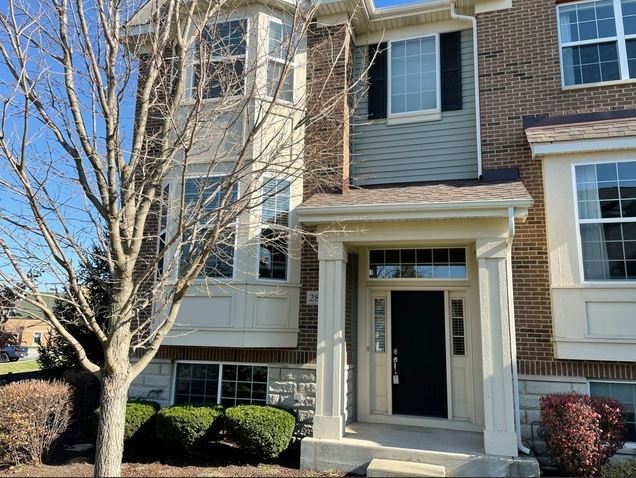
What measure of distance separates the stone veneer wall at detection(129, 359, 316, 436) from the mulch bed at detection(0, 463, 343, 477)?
104 centimetres

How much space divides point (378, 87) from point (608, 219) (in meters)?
4.75

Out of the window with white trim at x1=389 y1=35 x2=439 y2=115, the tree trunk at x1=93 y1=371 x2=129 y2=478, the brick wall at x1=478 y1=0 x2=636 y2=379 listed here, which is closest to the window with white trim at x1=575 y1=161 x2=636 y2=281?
the brick wall at x1=478 y1=0 x2=636 y2=379

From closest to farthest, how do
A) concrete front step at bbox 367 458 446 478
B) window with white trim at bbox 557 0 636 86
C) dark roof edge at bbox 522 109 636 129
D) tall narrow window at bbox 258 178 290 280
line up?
1. concrete front step at bbox 367 458 446 478
2. dark roof edge at bbox 522 109 636 129
3. window with white trim at bbox 557 0 636 86
4. tall narrow window at bbox 258 178 290 280

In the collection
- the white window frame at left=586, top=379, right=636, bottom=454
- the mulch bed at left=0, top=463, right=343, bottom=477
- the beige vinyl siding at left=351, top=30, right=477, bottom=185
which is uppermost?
the beige vinyl siding at left=351, top=30, right=477, bottom=185

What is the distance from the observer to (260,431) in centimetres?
685

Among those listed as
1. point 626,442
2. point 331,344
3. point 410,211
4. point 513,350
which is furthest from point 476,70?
point 626,442

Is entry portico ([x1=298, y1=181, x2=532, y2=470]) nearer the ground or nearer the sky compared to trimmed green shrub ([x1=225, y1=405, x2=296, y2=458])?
nearer the sky

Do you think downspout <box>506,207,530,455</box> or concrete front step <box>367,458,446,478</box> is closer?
concrete front step <box>367,458,446,478</box>

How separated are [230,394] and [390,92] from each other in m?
6.43

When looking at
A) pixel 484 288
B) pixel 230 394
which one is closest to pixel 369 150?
pixel 484 288

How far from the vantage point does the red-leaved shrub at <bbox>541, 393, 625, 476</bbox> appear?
593 centimetres

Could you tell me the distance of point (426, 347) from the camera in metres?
8.38

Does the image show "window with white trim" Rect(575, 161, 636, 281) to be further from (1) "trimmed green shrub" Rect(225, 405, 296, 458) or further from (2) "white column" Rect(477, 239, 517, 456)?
(1) "trimmed green shrub" Rect(225, 405, 296, 458)

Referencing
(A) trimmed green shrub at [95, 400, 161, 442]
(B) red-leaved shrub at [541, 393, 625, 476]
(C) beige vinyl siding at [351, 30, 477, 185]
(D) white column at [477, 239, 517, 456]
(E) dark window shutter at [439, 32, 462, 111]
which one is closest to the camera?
(B) red-leaved shrub at [541, 393, 625, 476]
